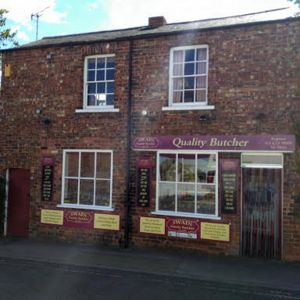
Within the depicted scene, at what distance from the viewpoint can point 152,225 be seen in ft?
36.6

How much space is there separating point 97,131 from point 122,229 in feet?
Result: 9.38

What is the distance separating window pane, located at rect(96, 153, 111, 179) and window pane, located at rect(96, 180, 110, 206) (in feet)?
0.57

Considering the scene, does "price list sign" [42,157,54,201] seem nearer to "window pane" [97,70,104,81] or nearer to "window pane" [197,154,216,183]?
"window pane" [97,70,104,81]

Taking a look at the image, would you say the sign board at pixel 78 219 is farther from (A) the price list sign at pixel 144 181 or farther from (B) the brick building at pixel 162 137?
(A) the price list sign at pixel 144 181

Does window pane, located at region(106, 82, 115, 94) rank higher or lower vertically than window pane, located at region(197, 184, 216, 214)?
higher

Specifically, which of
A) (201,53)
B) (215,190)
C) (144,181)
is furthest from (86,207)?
(201,53)

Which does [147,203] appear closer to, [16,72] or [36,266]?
[36,266]

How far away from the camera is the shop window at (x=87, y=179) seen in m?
11.8

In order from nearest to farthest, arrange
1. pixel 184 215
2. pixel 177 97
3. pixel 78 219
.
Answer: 1. pixel 184 215
2. pixel 177 97
3. pixel 78 219

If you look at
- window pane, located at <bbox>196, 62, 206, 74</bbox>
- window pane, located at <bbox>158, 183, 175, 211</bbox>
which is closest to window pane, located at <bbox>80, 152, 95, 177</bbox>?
window pane, located at <bbox>158, 183, 175, 211</bbox>

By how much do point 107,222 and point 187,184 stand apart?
8.31 feet

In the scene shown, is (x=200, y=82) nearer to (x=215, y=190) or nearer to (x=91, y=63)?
(x=215, y=190)

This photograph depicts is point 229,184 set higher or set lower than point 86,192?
higher

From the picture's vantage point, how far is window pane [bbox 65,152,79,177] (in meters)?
12.2
